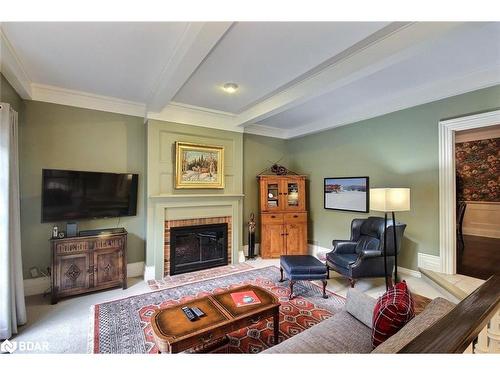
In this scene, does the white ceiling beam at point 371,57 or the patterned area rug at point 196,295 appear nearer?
the white ceiling beam at point 371,57

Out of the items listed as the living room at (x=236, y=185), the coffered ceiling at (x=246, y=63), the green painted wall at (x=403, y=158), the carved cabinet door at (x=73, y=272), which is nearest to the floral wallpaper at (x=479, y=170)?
the living room at (x=236, y=185)

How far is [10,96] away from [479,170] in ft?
30.3

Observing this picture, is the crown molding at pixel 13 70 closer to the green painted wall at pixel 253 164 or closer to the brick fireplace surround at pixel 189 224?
the brick fireplace surround at pixel 189 224

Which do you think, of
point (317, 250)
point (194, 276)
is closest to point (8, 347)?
point (194, 276)

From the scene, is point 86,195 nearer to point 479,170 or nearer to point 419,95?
point 419,95

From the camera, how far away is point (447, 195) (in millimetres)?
3242

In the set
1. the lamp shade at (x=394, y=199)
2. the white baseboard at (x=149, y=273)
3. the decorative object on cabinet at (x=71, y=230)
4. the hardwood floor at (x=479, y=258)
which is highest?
the lamp shade at (x=394, y=199)

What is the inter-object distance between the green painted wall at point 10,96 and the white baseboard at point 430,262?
577cm

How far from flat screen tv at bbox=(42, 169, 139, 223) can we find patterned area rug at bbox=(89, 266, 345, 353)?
130 centimetres

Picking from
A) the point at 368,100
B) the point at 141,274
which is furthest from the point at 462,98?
the point at 141,274

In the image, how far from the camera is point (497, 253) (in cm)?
445

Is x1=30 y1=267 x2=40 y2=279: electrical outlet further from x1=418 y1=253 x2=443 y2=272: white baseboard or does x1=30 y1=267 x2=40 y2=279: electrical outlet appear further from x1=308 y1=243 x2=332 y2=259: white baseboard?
x1=418 y1=253 x2=443 y2=272: white baseboard

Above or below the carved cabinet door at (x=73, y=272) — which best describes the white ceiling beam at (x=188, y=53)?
above

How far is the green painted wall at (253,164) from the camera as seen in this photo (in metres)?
5.08
